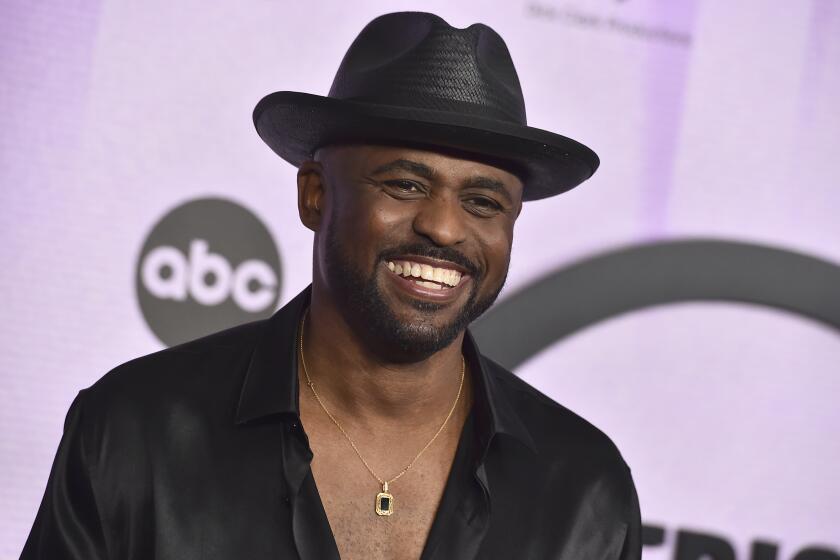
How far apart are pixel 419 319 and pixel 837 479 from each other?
6.22 feet

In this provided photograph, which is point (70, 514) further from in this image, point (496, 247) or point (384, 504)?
point (496, 247)

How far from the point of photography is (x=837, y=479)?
10.7 feet

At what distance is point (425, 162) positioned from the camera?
6.03 ft

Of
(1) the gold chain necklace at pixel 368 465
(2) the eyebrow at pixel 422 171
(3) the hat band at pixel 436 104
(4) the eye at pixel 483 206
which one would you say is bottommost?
(1) the gold chain necklace at pixel 368 465

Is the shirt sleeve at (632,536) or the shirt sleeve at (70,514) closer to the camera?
the shirt sleeve at (70,514)

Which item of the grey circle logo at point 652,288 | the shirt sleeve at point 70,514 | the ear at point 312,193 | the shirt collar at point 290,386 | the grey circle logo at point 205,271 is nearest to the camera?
the shirt sleeve at point 70,514

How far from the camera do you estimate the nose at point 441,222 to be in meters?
1.81

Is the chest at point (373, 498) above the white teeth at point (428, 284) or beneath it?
beneath

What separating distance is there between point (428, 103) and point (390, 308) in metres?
0.33

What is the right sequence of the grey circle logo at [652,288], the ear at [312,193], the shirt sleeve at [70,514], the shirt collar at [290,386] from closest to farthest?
the shirt sleeve at [70,514] < the shirt collar at [290,386] < the ear at [312,193] < the grey circle logo at [652,288]

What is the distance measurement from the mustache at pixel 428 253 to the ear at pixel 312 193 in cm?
20

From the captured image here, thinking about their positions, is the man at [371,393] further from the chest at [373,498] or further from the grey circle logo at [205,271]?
the grey circle logo at [205,271]

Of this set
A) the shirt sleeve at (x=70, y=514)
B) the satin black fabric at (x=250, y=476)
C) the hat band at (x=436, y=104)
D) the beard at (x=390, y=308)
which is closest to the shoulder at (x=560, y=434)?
the satin black fabric at (x=250, y=476)

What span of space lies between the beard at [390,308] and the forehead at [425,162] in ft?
0.39
